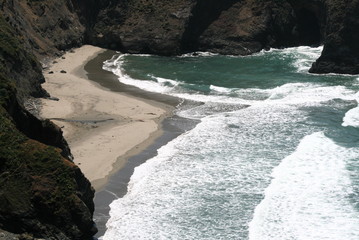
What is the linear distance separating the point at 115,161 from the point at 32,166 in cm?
1115

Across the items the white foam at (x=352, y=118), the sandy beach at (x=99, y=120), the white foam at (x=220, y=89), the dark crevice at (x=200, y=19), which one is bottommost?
the white foam at (x=220, y=89)

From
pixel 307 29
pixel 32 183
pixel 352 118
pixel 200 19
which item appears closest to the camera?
pixel 32 183

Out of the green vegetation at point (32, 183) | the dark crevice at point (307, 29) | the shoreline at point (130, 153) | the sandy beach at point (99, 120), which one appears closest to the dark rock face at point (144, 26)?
the shoreline at point (130, 153)

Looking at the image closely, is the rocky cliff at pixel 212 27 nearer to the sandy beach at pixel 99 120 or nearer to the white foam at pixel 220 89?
the sandy beach at pixel 99 120

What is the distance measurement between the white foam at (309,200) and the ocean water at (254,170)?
0.14 ft

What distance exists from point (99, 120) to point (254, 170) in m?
13.3

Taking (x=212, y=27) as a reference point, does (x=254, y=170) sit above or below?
below

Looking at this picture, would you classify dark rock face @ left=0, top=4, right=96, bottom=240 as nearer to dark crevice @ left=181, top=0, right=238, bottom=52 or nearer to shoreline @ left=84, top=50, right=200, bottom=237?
shoreline @ left=84, top=50, right=200, bottom=237

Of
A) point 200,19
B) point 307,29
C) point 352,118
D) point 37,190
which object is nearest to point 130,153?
point 37,190

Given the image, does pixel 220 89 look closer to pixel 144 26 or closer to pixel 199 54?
pixel 199 54

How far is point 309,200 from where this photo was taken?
82.9 feet

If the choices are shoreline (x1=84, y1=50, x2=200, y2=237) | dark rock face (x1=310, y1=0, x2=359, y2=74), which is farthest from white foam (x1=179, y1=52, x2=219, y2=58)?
dark rock face (x1=310, y1=0, x2=359, y2=74)

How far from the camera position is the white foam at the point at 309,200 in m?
22.3

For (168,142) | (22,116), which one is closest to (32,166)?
(22,116)
